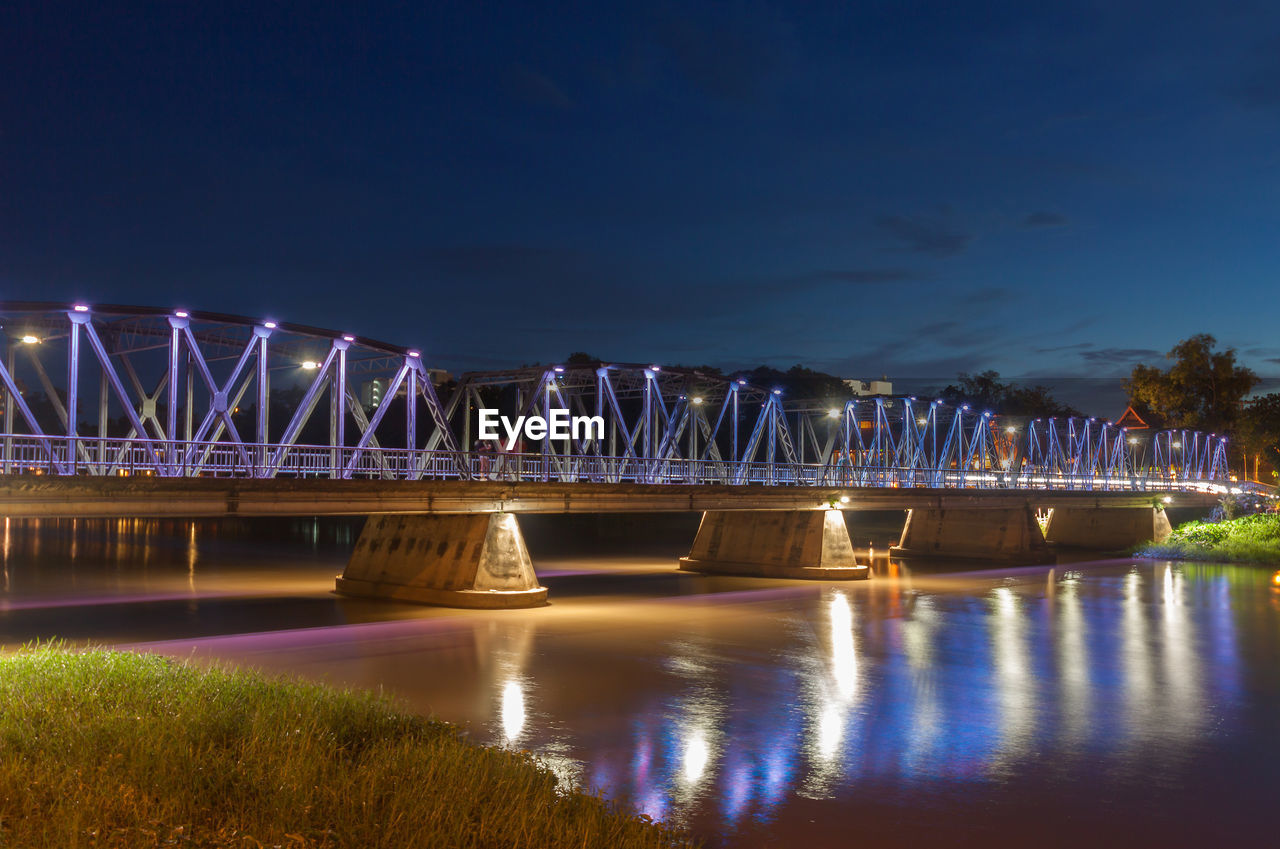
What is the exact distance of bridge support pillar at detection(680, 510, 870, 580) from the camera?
166ft

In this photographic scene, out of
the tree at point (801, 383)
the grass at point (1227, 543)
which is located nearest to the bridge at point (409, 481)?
the grass at point (1227, 543)

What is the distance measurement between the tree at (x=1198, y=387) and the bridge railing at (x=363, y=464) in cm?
3986

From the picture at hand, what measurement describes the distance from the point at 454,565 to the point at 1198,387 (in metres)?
117

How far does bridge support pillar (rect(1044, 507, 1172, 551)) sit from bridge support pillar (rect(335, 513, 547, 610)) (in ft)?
194

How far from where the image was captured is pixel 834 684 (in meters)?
22.5

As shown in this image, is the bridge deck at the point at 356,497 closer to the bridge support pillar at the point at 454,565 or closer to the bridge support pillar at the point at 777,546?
the bridge support pillar at the point at 454,565

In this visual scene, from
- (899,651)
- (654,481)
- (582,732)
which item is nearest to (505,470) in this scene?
(654,481)

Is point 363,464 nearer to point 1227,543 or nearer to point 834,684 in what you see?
point 834,684

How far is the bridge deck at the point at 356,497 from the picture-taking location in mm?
26844

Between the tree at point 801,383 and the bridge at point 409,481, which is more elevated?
the tree at point 801,383

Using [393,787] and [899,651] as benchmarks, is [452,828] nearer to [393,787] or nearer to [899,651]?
[393,787]

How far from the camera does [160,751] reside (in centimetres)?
1145

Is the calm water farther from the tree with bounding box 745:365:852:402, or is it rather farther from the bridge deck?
the tree with bounding box 745:365:852:402

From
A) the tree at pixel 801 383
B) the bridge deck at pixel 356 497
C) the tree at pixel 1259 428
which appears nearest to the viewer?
the bridge deck at pixel 356 497
